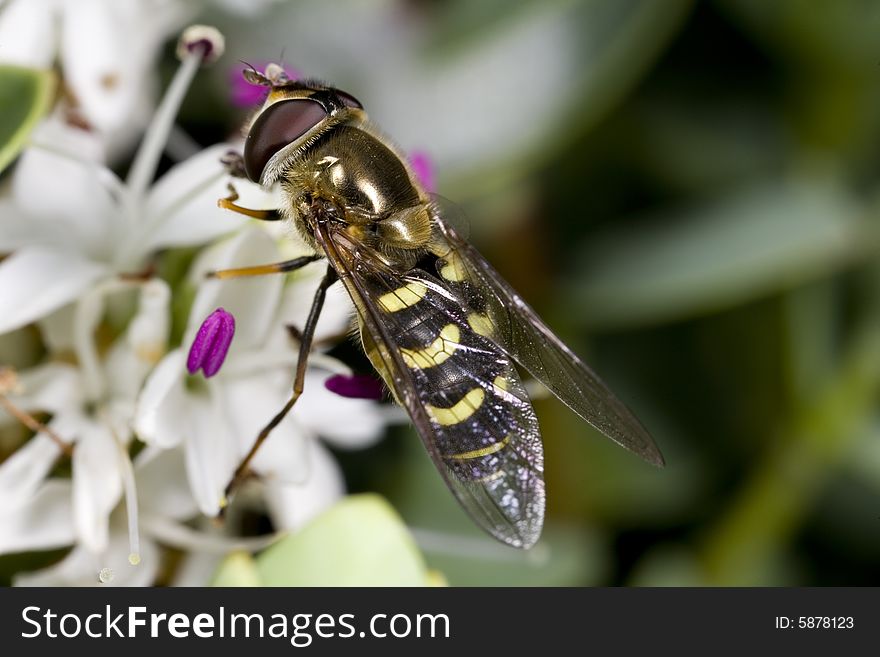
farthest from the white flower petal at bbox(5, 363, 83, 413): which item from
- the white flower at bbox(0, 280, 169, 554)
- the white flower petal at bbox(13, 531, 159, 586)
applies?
the white flower petal at bbox(13, 531, 159, 586)

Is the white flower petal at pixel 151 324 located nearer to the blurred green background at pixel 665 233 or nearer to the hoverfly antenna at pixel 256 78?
the hoverfly antenna at pixel 256 78

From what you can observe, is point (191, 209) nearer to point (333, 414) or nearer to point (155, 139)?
point (155, 139)

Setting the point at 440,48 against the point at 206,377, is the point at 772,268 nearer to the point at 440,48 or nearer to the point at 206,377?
the point at 440,48

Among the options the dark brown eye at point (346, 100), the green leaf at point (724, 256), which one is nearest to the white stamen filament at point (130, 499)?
the dark brown eye at point (346, 100)

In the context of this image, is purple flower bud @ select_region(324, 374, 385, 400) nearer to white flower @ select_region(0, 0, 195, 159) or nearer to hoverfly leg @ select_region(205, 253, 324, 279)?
hoverfly leg @ select_region(205, 253, 324, 279)

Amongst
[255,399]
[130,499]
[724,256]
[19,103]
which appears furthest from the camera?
[724,256]

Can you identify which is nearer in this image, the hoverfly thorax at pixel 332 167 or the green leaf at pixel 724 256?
the hoverfly thorax at pixel 332 167

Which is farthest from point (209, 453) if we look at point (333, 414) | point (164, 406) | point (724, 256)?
point (724, 256)
